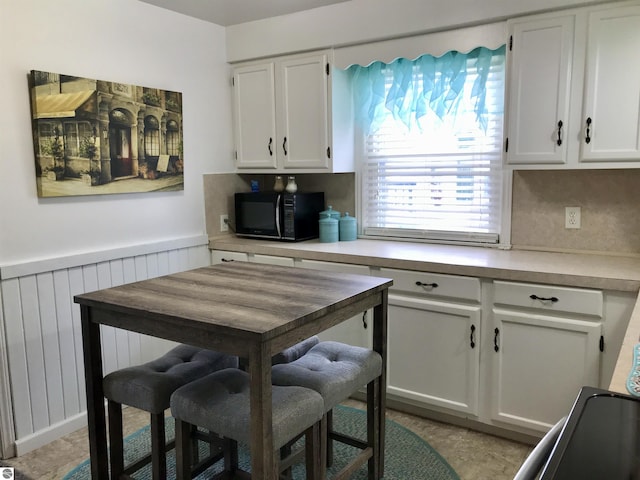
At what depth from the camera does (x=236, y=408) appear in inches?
68.4

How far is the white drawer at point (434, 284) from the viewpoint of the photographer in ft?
8.65

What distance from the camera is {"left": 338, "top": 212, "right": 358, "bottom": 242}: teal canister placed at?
348 centimetres

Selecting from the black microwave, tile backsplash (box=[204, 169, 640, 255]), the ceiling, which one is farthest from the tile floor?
the ceiling

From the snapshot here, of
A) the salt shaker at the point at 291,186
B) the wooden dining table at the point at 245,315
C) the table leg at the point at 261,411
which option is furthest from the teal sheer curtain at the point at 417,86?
the table leg at the point at 261,411

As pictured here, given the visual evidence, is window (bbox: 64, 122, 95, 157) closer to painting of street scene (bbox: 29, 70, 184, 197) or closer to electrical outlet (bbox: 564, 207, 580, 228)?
painting of street scene (bbox: 29, 70, 184, 197)

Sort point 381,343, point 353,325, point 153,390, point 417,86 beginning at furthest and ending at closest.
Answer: point 417,86 < point 353,325 < point 381,343 < point 153,390

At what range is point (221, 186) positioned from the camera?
12.1ft

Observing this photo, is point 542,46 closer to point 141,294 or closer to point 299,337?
point 299,337

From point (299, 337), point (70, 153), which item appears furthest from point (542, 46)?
point (70, 153)

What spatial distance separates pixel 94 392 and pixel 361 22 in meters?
2.40

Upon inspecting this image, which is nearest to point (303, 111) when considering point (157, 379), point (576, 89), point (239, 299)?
point (576, 89)

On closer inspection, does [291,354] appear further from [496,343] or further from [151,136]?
[151,136]

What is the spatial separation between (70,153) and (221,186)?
3.76ft

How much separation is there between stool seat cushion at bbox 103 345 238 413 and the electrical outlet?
1941 millimetres
